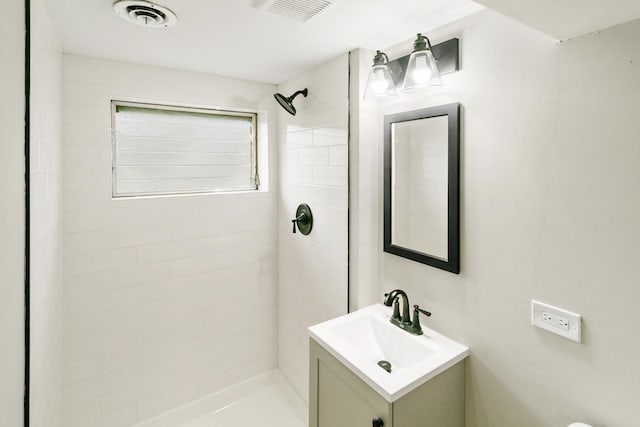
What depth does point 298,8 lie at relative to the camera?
53.5 inches

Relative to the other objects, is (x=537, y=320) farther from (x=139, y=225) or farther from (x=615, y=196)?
(x=139, y=225)

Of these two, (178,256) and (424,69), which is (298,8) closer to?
(424,69)

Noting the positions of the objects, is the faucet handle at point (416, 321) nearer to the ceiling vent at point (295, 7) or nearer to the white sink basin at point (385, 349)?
the white sink basin at point (385, 349)

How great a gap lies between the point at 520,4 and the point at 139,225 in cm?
222

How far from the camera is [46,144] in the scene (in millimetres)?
1393

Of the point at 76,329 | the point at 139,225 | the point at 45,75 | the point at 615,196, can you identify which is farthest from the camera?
the point at 139,225

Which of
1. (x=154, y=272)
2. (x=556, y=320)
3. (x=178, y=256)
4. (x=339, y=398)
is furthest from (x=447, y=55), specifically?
(x=154, y=272)

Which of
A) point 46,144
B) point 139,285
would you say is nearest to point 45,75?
point 46,144

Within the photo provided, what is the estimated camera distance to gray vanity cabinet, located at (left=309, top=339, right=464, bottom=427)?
4.20 feet

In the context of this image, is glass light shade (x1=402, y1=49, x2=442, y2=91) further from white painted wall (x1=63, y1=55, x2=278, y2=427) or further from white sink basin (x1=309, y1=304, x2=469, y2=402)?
white painted wall (x1=63, y1=55, x2=278, y2=427)

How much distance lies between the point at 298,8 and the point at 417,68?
21.8 inches

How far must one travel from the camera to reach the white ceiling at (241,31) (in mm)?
1362
